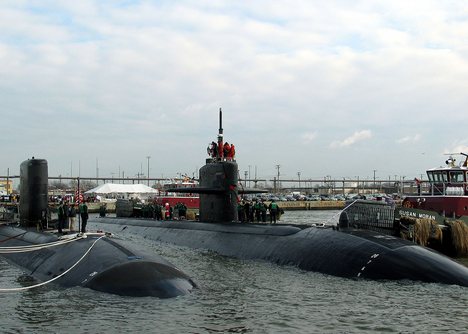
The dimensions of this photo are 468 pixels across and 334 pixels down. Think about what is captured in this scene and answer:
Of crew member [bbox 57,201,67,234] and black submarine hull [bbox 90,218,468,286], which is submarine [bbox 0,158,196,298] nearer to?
crew member [bbox 57,201,67,234]

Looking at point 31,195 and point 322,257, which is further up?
point 31,195

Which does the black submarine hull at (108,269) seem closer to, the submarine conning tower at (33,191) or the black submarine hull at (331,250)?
the black submarine hull at (331,250)

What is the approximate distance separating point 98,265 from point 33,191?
8.34 metres

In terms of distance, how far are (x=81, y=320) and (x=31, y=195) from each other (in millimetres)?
10668

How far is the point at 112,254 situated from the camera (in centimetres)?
1180

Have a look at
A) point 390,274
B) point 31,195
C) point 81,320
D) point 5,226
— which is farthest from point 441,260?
point 5,226

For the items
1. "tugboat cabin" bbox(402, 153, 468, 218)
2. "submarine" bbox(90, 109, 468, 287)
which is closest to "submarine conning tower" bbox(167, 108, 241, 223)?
"submarine" bbox(90, 109, 468, 287)

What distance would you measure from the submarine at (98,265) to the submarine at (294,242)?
12.7 ft

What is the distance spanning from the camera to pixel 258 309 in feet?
32.7

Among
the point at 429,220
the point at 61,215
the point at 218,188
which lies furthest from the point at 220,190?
the point at 429,220

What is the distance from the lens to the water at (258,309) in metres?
8.79

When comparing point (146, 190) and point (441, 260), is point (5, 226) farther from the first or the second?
point (146, 190)

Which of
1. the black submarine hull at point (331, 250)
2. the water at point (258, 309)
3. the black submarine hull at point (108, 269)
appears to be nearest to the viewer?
the water at point (258, 309)

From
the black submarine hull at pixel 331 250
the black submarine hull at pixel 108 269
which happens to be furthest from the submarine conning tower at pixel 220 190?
the black submarine hull at pixel 108 269
